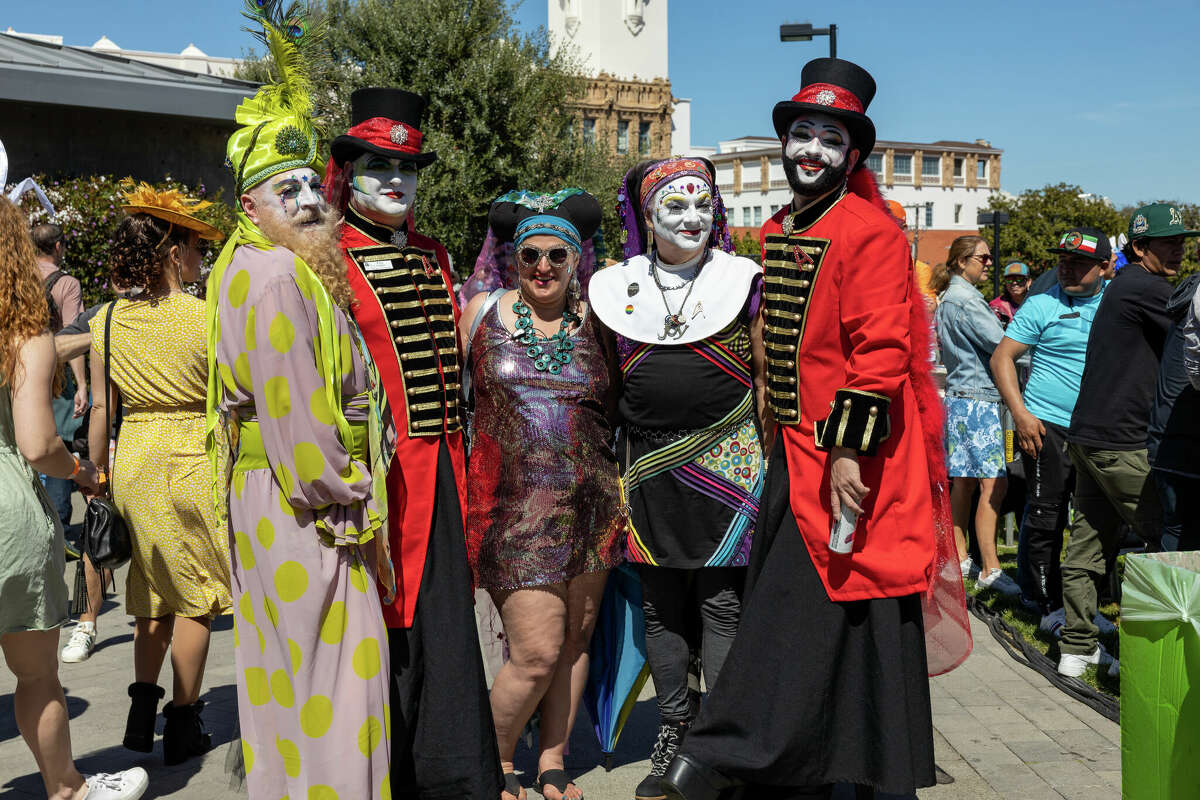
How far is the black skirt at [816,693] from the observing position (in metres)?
3.63

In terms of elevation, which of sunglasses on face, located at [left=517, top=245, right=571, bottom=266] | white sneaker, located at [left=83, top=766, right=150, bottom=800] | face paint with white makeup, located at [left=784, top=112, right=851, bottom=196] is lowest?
A: white sneaker, located at [left=83, top=766, right=150, bottom=800]

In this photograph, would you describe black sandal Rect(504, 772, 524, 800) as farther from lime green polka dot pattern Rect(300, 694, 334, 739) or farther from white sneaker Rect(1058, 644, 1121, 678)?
white sneaker Rect(1058, 644, 1121, 678)

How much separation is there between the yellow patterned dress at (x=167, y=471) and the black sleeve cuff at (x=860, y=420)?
7.66 ft

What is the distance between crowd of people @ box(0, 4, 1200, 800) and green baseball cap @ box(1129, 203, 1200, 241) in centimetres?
80

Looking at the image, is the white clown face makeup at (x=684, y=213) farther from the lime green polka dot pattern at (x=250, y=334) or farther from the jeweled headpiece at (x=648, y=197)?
the lime green polka dot pattern at (x=250, y=334)

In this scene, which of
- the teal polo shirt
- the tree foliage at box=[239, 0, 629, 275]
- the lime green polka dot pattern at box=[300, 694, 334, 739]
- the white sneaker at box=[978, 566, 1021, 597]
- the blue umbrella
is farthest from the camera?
the tree foliage at box=[239, 0, 629, 275]

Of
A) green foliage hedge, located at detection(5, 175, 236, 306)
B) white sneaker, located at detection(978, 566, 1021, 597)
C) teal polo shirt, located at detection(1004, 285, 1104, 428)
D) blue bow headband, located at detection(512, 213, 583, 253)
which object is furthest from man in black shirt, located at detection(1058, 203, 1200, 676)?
green foliage hedge, located at detection(5, 175, 236, 306)

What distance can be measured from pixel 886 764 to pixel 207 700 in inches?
124

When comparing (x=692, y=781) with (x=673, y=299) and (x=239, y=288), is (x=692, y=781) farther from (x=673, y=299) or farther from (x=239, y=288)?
(x=239, y=288)

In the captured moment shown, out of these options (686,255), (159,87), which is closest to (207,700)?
(686,255)

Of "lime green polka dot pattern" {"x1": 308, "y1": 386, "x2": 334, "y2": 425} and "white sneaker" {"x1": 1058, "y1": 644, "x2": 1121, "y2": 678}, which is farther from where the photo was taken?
"white sneaker" {"x1": 1058, "y1": 644, "x2": 1121, "y2": 678}

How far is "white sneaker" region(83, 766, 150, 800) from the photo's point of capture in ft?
12.7

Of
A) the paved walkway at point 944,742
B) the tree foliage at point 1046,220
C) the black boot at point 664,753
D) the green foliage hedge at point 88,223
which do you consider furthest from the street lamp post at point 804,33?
the tree foliage at point 1046,220

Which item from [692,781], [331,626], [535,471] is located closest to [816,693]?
[692,781]
